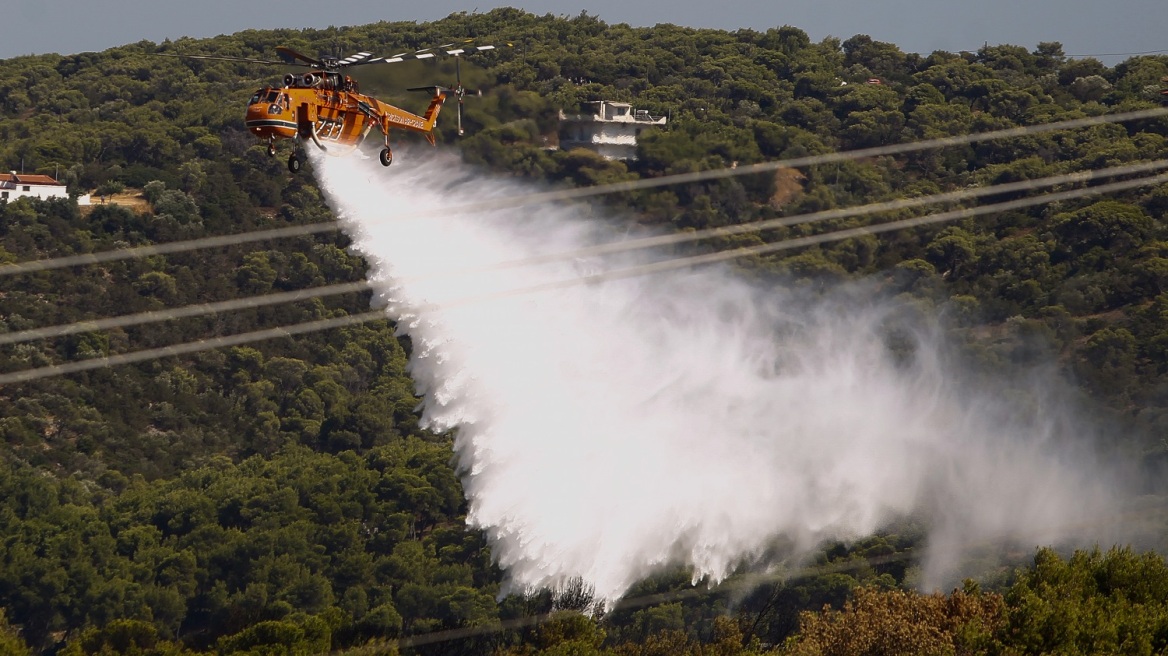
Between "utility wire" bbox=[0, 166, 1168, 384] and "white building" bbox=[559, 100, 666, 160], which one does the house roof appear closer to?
"utility wire" bbox=[0, 166, 1168, 384]

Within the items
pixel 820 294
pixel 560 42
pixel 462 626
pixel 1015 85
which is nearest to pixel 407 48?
pixel 560 42


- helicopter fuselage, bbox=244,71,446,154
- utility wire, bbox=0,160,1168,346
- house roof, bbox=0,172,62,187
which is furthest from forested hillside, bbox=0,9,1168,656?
helicopter fuselage, bbox=244,71,446,154

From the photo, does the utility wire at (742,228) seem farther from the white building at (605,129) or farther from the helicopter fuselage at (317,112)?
the helicopter fuselage at (317,112)

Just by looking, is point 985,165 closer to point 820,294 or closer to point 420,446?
point 820,294

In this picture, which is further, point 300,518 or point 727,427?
point 300,518

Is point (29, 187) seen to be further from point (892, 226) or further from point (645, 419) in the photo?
point (645, 419)

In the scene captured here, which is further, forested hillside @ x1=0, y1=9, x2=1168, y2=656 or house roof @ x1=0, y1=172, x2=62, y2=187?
house roof @ x1=0, y1=172, x2=62, y2=187
